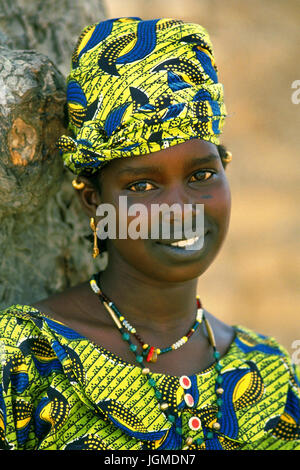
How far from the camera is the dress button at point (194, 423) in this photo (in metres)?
2.10

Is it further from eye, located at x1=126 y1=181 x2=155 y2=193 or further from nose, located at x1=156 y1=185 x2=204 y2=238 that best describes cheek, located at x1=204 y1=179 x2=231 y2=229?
eye, located at x1=126 y1=181 x2=155 y2=193

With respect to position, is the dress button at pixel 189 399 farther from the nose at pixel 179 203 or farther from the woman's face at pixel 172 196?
the nose at pixel 179 203

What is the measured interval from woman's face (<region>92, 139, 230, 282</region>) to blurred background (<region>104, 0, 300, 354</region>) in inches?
123

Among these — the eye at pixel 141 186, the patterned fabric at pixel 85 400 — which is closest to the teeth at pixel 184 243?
the eye at pixel 141 186

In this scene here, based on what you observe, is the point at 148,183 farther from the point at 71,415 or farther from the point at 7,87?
the point at 71,415

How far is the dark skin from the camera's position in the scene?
2012 mm

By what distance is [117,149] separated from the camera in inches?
78.3

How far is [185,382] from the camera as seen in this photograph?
6.98ft

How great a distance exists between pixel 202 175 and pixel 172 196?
0.15 meters

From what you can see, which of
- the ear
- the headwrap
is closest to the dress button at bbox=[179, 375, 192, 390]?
A: the ear

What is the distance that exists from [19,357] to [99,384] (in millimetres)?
243

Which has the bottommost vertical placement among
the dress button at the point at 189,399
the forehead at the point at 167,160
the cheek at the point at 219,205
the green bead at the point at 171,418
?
the green bead at the point at 171,418

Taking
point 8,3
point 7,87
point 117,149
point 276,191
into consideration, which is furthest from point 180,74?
point 276,191
